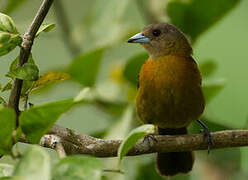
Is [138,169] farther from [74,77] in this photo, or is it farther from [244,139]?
[244,139]

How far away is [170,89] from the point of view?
2.86m

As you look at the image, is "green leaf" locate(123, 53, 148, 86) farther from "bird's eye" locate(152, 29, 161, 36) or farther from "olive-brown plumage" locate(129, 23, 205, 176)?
"bird's eye" locate(152, 29, 161, 36)

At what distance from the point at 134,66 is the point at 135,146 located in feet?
3.37

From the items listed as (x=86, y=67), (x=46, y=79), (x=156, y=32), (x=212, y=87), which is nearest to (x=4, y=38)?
(x=46, y=79)

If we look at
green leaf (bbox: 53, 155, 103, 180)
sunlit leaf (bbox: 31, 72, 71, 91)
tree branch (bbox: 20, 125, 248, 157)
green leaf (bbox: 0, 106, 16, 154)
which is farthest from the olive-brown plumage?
green leaf (bbox: 53, 155, 103, 180)

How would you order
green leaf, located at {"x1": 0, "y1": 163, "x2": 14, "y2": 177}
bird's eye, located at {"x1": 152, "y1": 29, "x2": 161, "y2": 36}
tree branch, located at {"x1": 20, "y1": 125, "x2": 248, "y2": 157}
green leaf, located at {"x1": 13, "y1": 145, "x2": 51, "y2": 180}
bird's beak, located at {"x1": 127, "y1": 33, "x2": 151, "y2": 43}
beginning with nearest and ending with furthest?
green leaf, located at {"x1": 13, "y1": 145, "x2": 51, "y2": 180} → green leaf, located at {"x1": 0, "y1": 163, "x2": 14, "y2": 177} → tree branch, located at {"x1": 20, "y1": 125, "x2": 248, "y2": 157} → bird's beak, located at {"x1": 127, "y1": 33, "x2": 151, "y2": 43} → bird's eye, located at {"x1": 152, "y1": 29, "x2": 161, "y2": 36}

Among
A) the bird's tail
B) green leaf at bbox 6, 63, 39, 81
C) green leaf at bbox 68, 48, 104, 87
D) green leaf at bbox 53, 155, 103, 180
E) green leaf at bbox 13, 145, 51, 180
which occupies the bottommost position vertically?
the bird's tail

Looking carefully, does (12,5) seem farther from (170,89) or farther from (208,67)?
(208,67)

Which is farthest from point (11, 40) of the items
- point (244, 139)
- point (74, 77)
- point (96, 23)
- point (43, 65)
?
point (43, 65)

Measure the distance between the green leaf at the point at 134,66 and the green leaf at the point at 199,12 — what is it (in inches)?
11.9

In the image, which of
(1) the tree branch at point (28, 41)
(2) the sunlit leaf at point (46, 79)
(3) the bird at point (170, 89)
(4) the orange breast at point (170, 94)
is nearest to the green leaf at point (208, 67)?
(3) the bird at point (170, 89)

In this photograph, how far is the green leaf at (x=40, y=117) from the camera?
3.74 feet

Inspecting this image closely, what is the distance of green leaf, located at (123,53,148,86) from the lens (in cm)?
293

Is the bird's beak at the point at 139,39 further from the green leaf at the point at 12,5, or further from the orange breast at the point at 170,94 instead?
the green leaf at the point at 12,5
